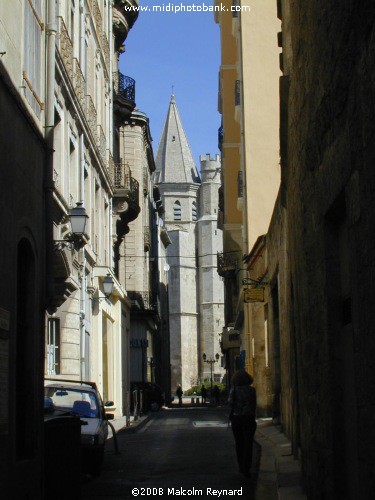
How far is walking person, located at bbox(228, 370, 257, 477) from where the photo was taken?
504 inches

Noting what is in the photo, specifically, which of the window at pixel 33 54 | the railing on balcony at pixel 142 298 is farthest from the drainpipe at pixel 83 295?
the railing on balcony at pixel 142 298

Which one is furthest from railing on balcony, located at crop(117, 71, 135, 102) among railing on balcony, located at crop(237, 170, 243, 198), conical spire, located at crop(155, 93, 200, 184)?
conical spire, located at crop(155, 93, 200, 184)

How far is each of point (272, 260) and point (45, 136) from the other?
32.5 ft

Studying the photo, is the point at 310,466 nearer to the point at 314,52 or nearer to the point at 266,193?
the point at 314,52

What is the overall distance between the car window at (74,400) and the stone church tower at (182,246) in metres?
99.0

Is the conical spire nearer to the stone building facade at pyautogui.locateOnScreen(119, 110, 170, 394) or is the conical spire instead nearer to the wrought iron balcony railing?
the stone building facade at pyautogui.locateOnScreen(119, 110, 170, 394)

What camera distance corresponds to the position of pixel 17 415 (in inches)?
415

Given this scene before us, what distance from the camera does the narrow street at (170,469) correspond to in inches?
462

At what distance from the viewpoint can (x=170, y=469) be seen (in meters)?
14.2

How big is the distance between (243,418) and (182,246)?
111049 mm

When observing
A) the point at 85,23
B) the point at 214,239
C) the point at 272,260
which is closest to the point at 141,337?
the point at 85,23

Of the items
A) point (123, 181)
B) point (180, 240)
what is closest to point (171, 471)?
point (123, 181)

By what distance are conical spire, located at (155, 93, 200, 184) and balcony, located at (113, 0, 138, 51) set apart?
92.4m

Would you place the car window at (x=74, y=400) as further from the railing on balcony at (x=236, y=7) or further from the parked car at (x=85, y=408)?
the railing on balcony at (x=236, y=7)
